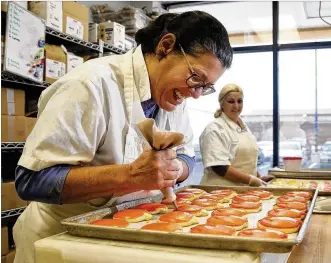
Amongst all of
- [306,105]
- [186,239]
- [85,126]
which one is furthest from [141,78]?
[306,105]

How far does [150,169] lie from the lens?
3.16 ft

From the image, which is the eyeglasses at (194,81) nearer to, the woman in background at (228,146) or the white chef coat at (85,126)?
the white chef coat at (85,126)

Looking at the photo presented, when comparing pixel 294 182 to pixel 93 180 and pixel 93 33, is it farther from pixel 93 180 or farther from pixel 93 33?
pixel 93 33

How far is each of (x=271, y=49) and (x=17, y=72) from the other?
11.5 ft

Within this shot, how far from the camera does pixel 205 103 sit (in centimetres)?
532

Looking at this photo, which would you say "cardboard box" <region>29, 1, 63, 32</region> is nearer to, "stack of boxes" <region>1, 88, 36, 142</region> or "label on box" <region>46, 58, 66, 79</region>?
"label on box" <region>46, 58, 66, 79</region>

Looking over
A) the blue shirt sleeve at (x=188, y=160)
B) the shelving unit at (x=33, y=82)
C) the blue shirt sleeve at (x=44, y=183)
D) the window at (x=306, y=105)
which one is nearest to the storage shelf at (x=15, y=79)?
the shelving unit at (x=33, y=82)

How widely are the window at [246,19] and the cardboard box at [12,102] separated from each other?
11.1 feet

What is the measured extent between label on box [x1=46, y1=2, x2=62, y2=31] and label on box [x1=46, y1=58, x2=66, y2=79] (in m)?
0.25

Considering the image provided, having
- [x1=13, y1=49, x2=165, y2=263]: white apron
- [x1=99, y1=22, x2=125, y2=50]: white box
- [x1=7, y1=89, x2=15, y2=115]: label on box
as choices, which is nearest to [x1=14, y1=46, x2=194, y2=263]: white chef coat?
[x1=13, y1=49, x2=165, y2=263]: white apron

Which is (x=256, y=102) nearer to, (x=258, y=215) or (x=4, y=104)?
(x=4, y=104)

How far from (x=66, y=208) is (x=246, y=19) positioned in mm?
4548

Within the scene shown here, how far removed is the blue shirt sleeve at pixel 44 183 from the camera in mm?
956

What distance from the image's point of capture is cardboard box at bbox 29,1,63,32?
2.61m
